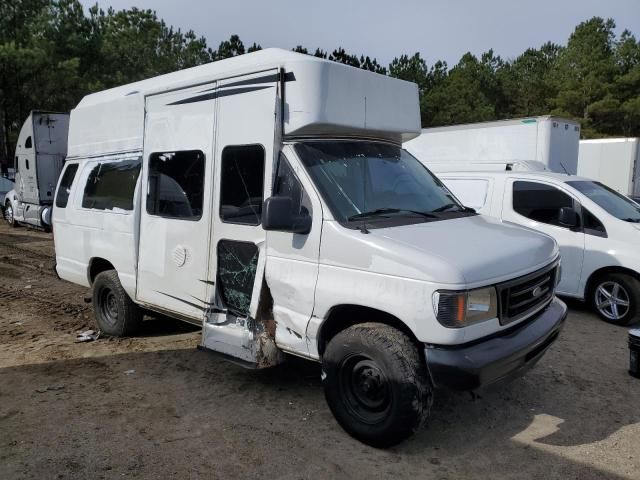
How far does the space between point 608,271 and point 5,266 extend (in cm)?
1073

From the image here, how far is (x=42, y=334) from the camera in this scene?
6.37m

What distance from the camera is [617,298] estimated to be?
686 cm

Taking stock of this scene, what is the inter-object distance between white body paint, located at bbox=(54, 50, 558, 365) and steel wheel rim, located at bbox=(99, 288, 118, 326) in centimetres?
52

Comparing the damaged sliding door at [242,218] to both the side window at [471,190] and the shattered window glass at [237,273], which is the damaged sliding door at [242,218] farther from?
the side window at [471,190]

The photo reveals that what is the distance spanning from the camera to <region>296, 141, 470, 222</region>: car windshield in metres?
4.02

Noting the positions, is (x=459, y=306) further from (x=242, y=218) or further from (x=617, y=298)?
(x=617, y=298)

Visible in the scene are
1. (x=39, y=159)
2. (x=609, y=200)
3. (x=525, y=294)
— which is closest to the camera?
(x=525, y=294)

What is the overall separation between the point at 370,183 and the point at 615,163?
16146 mm

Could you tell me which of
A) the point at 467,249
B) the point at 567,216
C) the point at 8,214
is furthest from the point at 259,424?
the point at 8,214

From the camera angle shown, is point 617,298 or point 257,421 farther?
point 617,298

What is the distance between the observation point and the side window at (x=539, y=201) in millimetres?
7473

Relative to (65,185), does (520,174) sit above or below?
above

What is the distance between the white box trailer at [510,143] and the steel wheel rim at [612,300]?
3.52 m

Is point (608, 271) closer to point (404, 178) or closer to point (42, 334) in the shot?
point (404, 178)
